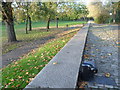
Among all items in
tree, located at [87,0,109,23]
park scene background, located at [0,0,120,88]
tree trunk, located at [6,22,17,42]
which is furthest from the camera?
tree, located at [87,0,109,23]

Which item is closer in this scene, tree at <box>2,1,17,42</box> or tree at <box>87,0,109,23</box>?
tree at <box>2,1,17,42</box>

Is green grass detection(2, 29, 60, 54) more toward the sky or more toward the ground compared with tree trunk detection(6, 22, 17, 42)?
more toward the ground

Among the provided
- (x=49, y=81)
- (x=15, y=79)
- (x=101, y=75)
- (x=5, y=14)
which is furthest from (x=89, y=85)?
(x=5, y=14)

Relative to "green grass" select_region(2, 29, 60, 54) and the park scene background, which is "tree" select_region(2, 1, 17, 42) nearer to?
the park scene background

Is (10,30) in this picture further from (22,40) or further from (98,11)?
(98,11)

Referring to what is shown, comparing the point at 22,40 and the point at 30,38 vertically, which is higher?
the point at 30,38

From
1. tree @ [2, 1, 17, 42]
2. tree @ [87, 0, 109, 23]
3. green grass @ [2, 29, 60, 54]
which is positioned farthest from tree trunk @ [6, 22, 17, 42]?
tree @ [87, 0, 109, 23]

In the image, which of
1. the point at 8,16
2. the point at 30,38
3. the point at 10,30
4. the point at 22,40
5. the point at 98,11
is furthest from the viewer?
the point at 98,11

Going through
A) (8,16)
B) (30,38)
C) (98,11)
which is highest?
(98,11)

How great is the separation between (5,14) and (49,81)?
9640 millimetres

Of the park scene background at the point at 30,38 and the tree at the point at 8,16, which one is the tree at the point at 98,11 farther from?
the tree at the point at 8,16

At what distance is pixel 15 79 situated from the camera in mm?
3568

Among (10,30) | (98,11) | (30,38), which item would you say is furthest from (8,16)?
(98,11)

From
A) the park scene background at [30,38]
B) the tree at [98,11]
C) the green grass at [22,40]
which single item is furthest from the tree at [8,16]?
the tree at [98,11]
